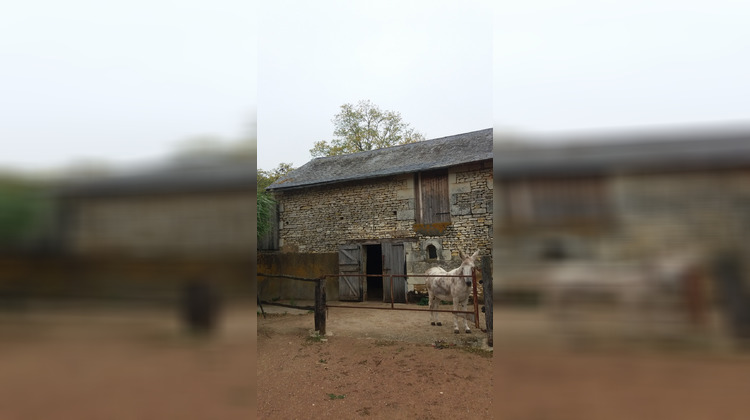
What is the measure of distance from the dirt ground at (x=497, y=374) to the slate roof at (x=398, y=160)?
4.32 m

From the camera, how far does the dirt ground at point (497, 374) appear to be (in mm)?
1491

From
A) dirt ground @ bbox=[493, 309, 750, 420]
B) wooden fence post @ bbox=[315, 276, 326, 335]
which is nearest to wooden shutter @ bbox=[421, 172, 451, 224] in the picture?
wooden fence post @ bbox=[315, 276, 326, 335]

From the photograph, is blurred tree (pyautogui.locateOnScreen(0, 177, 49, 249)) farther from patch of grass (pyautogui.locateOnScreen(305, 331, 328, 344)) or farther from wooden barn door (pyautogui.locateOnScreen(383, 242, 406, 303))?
wooden barn door (pyautogui.locateOnScreen(383, 242, 406, 303))

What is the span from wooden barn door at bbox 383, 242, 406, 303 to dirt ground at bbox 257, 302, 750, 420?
2.15m

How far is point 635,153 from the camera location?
1680mm

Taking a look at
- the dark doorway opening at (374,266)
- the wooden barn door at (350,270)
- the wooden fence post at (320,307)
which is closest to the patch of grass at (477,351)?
the wooden fence post at (320,307)

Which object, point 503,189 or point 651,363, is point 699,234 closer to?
point 651,363

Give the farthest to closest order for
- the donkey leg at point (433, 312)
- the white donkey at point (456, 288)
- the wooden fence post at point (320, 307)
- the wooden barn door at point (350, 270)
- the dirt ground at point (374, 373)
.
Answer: the wooden barn door at point (350, 270) < the donkey leg at point (433, 312) < the white donkey at point (456, 288) < the wooden fence post at point (320, 307) < the dirt ground at point (374, 373)

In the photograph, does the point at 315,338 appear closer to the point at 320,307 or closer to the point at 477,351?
the point at 320,307

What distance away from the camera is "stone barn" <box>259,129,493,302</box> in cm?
884

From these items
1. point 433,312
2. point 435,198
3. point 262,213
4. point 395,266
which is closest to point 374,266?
point 395,266

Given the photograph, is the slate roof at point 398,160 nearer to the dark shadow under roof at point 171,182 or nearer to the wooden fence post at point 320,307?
the wooden fence post at point 320,307

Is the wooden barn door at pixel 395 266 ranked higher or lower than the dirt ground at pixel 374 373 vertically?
higher

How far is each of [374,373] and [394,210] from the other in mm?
5882
